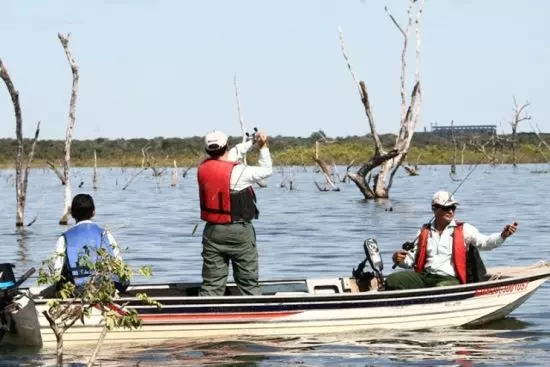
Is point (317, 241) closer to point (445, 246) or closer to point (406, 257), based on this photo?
point (406, 257)

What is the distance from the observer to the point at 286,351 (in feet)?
41.0

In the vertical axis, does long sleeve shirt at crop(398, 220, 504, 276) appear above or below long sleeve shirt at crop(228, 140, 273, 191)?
below

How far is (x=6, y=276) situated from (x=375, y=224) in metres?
19.5

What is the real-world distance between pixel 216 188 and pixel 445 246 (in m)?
2.45

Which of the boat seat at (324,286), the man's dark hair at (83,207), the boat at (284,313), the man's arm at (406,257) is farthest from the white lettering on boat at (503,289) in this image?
the man's dark hair at (83,207)

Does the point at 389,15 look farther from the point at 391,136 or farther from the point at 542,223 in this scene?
the point at 391,136

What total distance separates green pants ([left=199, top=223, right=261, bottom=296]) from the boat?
29cm

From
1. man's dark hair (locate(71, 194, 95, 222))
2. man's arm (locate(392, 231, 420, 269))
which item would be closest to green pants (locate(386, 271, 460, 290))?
man's arm (locate(392, 231, 420, 269))

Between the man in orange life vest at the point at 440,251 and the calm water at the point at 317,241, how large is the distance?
1.82 ft

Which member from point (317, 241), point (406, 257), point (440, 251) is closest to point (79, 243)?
point (406, 257)

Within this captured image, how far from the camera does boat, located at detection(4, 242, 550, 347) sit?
12406 millimetres

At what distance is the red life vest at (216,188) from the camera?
40.8ft

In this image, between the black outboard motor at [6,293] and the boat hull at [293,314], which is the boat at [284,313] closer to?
the boat hull at [293,314]

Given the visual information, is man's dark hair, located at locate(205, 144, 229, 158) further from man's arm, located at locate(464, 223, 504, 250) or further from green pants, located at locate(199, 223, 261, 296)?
man's arm, located at locate(464, 223, 504, 250)
